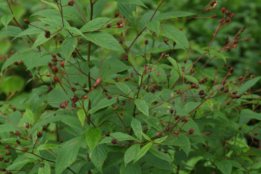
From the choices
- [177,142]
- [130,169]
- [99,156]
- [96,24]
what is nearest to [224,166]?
[177,142]

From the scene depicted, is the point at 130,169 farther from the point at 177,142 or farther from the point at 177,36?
the point at 177,36

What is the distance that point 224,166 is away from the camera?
1.36 m

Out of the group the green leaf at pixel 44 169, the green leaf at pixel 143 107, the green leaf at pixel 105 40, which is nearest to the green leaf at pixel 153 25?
the green leaf at pixel 105 40

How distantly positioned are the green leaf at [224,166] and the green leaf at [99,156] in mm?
566

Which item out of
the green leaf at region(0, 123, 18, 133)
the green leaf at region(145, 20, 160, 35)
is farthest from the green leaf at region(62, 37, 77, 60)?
the green leaf at region(0, 123, 18, 133)

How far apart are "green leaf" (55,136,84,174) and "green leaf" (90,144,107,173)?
6 cm

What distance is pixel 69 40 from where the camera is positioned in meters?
1.04

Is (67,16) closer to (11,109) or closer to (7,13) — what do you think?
(7,13)

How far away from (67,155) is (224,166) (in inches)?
28.5

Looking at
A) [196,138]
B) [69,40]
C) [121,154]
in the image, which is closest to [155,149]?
[121,154]

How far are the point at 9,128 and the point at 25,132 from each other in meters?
0.11

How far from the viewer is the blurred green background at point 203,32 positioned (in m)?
4.12

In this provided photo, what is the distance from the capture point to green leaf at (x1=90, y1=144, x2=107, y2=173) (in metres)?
1.07

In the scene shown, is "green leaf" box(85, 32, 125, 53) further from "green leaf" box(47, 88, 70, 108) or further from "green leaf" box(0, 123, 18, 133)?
"green leaf" box(0, 123, 18, 133)
